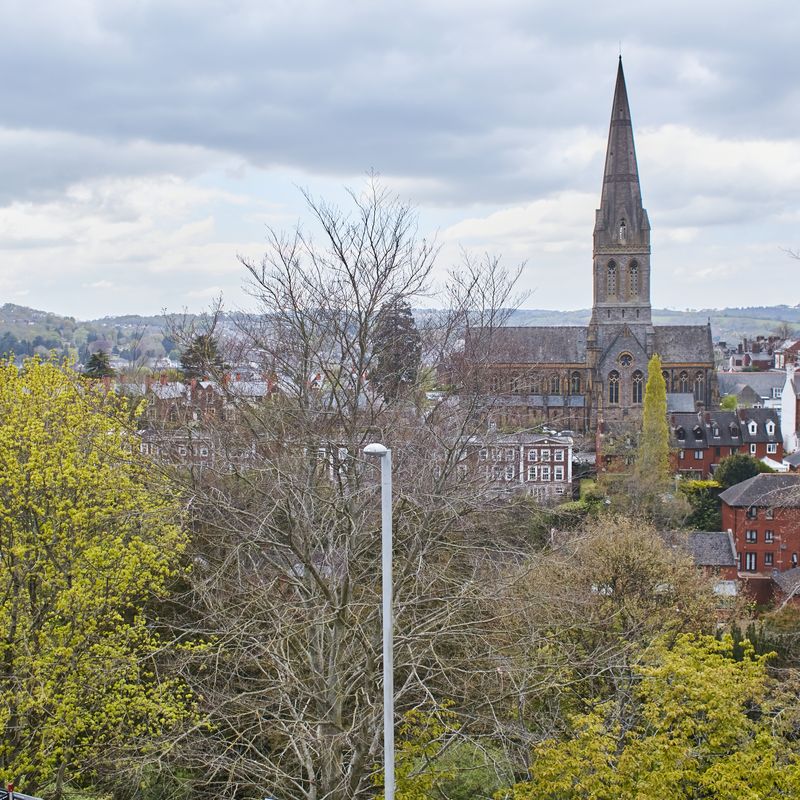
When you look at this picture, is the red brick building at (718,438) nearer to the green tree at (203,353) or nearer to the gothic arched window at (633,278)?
the gothic arched window at (633,278)

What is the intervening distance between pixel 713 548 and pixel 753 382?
85529mm

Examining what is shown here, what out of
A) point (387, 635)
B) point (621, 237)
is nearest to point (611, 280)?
point (621, 237)

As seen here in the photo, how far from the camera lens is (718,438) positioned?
222 ft

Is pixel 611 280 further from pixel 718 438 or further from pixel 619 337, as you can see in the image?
pixel 718 438

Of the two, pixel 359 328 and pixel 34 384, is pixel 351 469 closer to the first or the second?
pixel 359 328

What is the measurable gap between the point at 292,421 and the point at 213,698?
5.34 m

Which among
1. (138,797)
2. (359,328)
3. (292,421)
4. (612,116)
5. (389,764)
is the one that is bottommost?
(138,797)

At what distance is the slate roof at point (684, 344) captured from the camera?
87.2m

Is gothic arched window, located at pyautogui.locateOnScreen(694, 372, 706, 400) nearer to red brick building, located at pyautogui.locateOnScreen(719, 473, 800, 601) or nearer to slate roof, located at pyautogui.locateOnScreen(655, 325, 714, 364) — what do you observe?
slate roof, located at pyautogui.locateOnScreen(655, 325, 714, 364)

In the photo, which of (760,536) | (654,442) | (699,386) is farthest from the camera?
(699,386)

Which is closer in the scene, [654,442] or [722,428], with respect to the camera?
[654,442]

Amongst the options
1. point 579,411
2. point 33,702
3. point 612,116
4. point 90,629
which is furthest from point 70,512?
point 612,116

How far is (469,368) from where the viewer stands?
2008cm

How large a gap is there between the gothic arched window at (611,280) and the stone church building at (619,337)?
0.30ft
